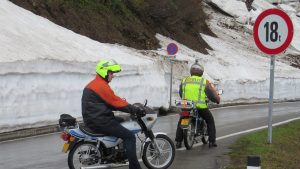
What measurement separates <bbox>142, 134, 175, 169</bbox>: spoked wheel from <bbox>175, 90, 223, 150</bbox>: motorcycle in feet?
6.91

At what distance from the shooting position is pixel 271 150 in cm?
1105

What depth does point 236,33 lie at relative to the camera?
57.2 metres

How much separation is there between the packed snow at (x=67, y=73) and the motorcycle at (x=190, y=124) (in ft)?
17.7

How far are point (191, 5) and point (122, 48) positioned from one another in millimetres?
15365

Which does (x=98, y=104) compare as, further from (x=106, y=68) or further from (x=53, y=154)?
(x=53, y=154)

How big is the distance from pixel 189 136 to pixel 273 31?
2.89 meters

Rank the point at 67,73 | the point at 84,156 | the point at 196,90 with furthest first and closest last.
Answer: the point at 67,73, the point at 196,90, the point at 84,156

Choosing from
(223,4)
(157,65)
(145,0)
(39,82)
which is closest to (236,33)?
(223,4)

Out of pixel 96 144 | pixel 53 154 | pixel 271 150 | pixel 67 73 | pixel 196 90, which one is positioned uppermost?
pixel 67 73

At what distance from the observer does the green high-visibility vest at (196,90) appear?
12031 millimetres

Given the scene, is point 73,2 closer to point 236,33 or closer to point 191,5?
Result: point 191,5

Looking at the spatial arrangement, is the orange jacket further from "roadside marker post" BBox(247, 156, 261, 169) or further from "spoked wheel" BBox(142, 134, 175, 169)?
"roadside marker post" BBox(247, 156, 261, 169)

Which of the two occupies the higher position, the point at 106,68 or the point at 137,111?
the point at 106,68

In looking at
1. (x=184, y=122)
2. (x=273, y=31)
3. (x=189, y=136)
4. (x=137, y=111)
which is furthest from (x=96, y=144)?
(x=273, y=31)
